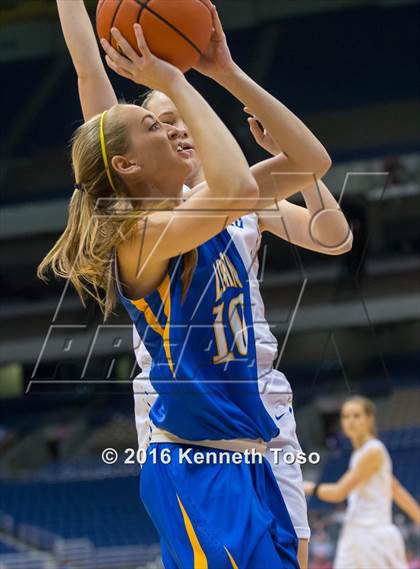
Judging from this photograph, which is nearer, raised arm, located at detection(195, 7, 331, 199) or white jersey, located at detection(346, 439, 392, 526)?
raised arm, located at detection(195, 7, 331, 199)

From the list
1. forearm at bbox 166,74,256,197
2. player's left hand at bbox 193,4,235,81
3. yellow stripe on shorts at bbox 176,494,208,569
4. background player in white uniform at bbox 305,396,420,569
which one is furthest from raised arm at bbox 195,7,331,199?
background player in white uniform at bbox 305,396,420,569

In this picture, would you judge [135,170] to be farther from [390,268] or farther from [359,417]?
[390,268]

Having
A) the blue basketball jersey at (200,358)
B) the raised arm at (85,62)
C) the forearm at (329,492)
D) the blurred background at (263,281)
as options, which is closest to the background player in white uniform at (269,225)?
the raised arm at (85,62)

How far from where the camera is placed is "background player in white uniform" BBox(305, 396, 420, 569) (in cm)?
645

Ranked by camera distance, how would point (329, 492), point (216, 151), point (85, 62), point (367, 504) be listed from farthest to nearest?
point (367, 504)
point (329, 492)
point (85, 62)
point (216, 151)

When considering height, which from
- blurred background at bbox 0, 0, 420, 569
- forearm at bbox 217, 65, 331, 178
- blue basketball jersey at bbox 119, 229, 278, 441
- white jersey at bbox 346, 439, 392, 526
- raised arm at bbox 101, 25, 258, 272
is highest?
blurred background at bbox 0, 0, 420, 569

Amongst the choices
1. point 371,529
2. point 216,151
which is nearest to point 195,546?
point 216,151

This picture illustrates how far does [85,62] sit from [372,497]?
4509 millimetres

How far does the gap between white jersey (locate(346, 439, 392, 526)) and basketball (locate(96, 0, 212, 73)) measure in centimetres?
461

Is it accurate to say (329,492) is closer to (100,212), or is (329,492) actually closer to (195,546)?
(195,546)

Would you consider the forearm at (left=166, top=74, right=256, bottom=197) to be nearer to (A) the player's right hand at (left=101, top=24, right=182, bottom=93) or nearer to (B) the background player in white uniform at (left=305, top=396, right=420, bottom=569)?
(A) the player's right hand at (left=101, top=24, right=182, bottom=93)

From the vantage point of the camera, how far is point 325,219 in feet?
9.34

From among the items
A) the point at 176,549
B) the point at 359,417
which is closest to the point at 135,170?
the point at 176,549

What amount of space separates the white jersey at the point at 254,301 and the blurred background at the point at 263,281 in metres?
7.31
